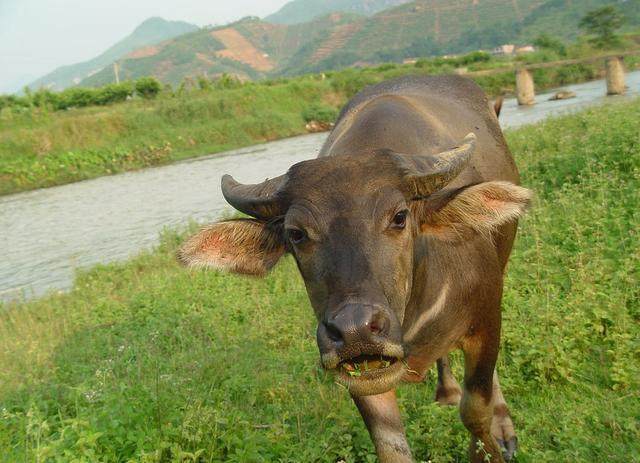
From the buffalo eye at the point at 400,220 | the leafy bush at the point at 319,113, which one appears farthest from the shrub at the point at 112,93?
the buffalo eye at the point at 400,220

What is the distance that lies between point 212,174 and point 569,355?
1546 centimetres

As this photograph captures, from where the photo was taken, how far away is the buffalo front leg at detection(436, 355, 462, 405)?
3486mm

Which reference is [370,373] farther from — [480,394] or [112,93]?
[112,93]

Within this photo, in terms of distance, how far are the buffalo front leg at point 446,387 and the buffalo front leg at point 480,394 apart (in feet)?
2.02

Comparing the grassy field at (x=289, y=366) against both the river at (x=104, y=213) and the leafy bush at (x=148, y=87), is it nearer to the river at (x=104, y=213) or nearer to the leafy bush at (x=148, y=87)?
the river at (x=104, y=213)

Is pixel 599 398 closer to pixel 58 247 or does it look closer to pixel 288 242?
pixel 288 242

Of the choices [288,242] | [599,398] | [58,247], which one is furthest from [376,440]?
[58,247]

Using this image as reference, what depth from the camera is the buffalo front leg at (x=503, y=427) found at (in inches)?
120

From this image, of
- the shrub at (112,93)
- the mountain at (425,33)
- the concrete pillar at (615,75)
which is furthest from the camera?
the mountain at (425,33)

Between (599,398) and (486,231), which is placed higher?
(486,231)

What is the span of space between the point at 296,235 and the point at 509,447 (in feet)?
5.37

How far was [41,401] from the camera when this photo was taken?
139 inches

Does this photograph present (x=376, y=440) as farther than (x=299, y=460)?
No

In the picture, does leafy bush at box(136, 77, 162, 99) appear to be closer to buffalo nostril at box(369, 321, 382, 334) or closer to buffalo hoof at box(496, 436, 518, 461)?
buffalo hoof at box(496, 436, 518, 461)
